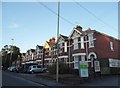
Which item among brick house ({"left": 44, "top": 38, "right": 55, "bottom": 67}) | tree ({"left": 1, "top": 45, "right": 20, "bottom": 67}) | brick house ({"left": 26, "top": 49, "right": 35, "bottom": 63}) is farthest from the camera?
tree ({"left": 1, "top": 45, "right": 20, "bottom": 67})

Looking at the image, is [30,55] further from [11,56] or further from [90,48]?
[90,48]

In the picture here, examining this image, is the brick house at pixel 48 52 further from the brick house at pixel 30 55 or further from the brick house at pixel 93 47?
the brick house at pixel 93 47

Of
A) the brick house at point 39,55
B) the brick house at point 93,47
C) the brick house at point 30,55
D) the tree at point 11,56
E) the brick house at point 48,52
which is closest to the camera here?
the brick house at point 93,47

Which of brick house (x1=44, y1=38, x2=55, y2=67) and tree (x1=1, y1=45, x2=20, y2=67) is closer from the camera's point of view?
brick house (x1=44, y1=38, x2=55, y2=67)

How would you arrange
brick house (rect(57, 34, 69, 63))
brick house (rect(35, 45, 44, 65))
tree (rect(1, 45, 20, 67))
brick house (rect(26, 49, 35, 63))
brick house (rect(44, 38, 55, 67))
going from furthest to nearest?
tree (rect(1, 45, 20, 67))
brick house (rect(26, 49, 35, 63))
brick house (rect(35, 45, 44, 65))
brick house (rect(44, 38, 55, 67))
brick house (rect(57, 34, 69, 63))

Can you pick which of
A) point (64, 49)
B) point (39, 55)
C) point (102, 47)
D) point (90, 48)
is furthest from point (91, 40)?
point (39, 55)

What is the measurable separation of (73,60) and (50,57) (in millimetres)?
14186

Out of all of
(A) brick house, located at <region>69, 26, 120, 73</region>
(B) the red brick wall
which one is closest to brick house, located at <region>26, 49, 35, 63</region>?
(A) brick house, located at <region>69, 26, 120, 73</region>

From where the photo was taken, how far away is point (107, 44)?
3797cm

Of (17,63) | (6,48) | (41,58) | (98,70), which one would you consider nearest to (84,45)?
(98,70)

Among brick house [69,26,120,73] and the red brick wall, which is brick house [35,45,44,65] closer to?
brick house [69,26,120,73]

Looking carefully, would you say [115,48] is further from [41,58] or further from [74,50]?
[41,58]

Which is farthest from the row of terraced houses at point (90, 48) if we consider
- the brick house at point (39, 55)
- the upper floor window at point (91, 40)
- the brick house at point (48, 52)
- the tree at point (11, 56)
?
the tree at point (11, 56)

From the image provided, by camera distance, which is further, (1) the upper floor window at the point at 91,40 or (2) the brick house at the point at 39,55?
(2) the brick house at the point at 39,55
